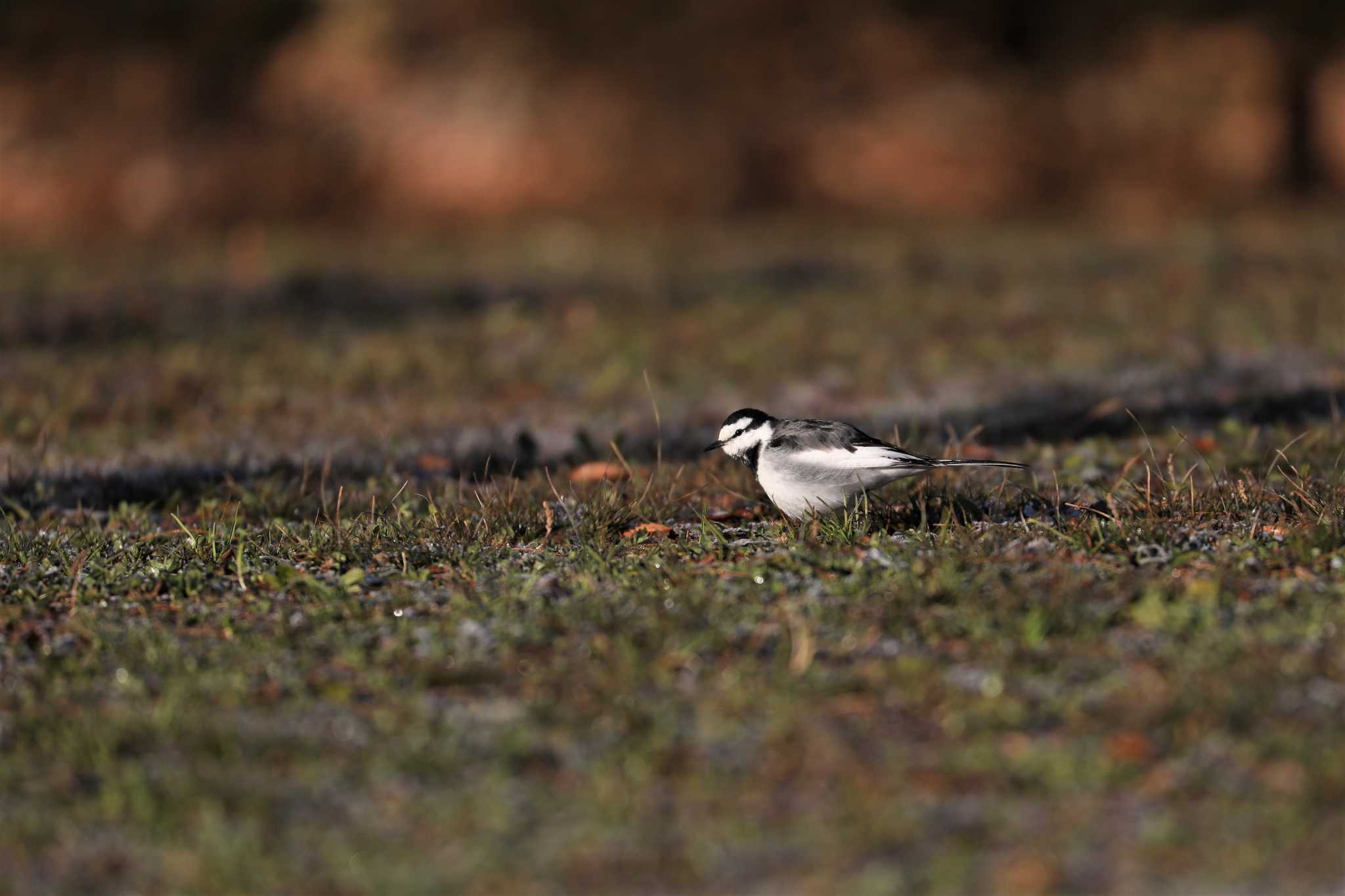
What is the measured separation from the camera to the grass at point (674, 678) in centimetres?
320

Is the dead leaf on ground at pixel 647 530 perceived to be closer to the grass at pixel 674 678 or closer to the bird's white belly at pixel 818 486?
the grass at pixel 674 678

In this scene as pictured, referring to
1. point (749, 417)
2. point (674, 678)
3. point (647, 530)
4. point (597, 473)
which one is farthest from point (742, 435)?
point (674, 678)

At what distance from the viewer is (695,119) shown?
15.5 m

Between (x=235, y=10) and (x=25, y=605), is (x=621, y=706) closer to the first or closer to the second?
(x=25, y=605)

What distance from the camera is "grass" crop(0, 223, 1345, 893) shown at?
320cm


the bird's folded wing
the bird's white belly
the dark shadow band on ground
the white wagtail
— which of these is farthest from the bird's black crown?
the dark shadow band on ground

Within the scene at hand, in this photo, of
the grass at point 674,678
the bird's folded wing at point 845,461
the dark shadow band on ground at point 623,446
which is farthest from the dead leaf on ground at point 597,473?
the bird's folded wing at point 845,461

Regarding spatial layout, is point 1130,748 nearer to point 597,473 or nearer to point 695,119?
point 597,473

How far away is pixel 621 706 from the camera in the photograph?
381 centimetres

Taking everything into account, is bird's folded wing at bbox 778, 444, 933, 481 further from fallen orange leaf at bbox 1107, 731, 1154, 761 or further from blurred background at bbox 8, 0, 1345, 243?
blurred background at bbox 8, 0, 1345, 243

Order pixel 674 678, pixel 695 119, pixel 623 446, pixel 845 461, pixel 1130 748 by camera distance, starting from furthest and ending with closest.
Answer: pixel 695 119
pixel 623 446
pixel 845 461
pixel 674 678
pixel 1130 748

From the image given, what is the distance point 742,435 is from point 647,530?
1.43 ft

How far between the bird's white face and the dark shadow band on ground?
129 cm

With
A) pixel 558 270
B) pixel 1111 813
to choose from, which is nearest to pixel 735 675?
pixel 1111 813
